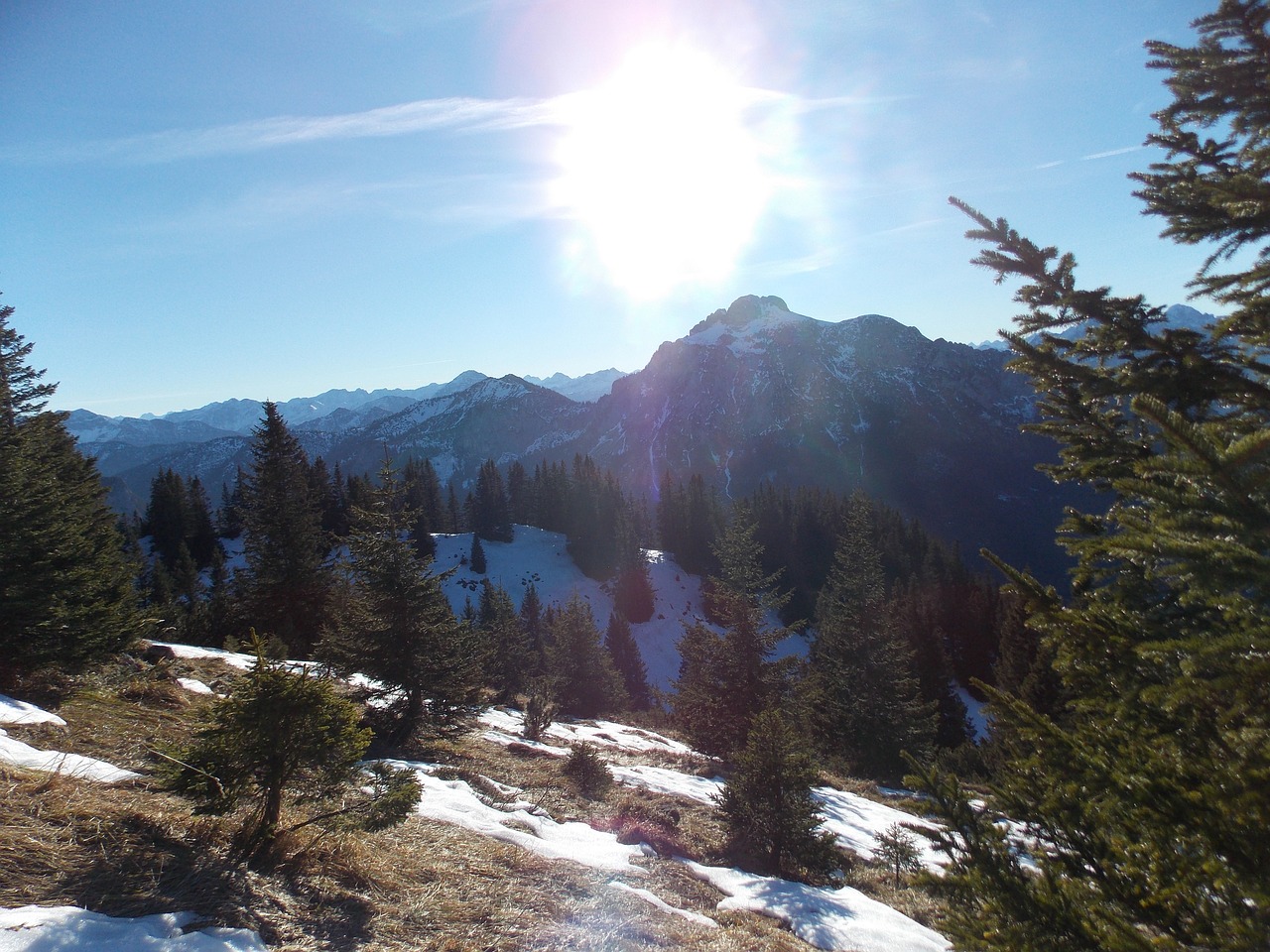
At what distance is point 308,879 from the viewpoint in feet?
15.3

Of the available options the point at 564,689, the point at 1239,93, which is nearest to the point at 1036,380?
the point at 1239,93

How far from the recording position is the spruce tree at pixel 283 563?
20812mm

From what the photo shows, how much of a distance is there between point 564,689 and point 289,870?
28.3 m

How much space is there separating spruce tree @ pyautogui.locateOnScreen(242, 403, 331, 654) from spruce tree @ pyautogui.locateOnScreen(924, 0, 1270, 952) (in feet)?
72.1

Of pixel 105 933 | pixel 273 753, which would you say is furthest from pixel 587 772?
pixel 105 933

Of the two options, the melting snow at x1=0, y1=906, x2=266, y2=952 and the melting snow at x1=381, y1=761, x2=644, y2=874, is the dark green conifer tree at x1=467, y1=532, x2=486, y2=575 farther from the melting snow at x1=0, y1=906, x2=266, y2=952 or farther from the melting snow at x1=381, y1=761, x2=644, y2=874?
the melting snow at x1=0, y1=906, x2=266, y2=952

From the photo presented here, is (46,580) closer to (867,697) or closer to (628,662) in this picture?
(867,697)

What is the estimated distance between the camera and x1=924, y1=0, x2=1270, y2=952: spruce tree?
2318mm

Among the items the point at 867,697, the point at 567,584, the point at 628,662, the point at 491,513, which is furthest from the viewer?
the point at 491,513

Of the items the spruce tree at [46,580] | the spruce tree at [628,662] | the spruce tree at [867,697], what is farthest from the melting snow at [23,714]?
the spruce tree at [628,662]

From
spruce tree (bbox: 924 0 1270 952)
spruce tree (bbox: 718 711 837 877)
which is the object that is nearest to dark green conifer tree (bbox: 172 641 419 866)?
spruce tree (bbox: 924 0 1270 952)

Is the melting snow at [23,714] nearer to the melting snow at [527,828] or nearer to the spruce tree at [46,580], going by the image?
the spruce tree at [46,580]

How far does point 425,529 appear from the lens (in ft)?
242

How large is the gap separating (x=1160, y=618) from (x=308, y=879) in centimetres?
641
